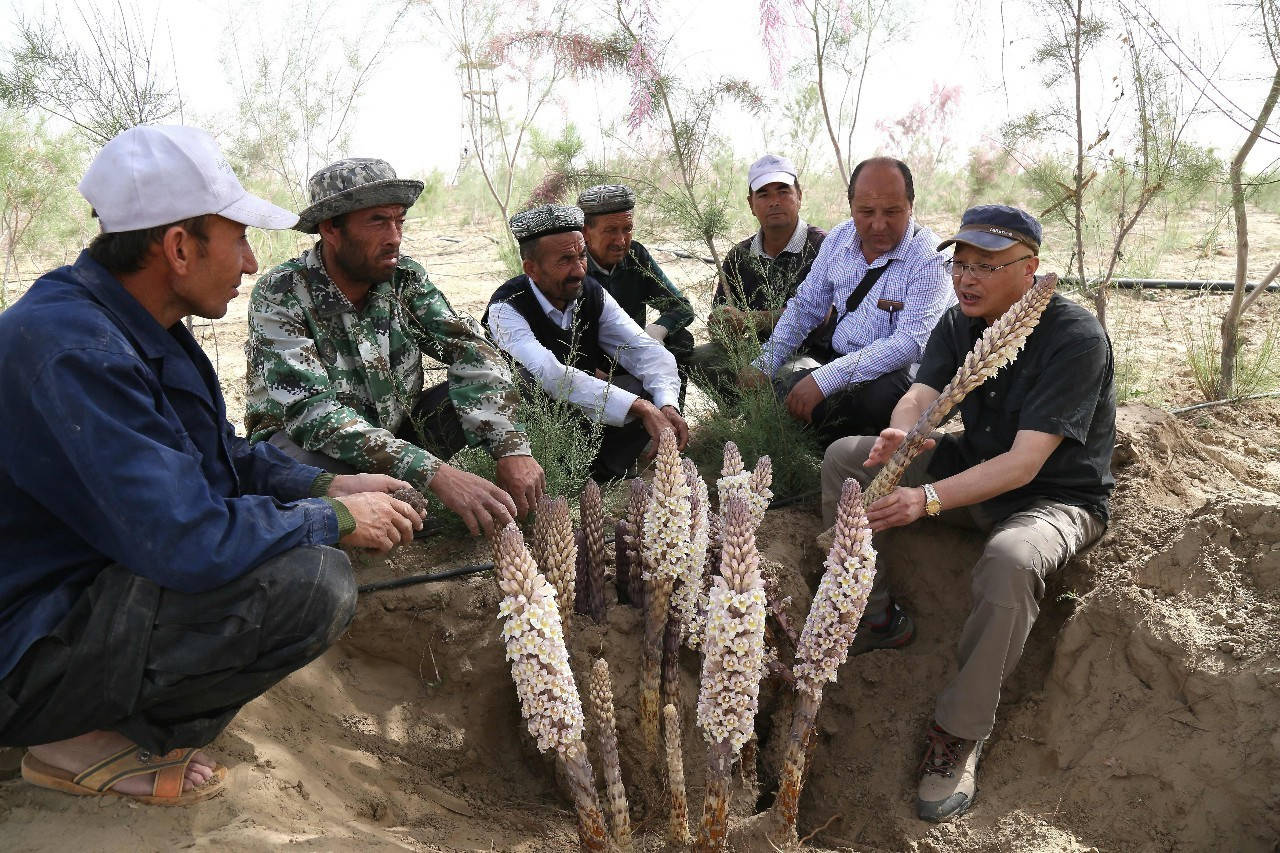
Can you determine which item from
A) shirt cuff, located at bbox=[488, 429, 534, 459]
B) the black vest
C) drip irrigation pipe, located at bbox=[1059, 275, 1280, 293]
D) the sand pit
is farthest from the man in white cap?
drip irrigation pipe, located at bbox=[1059, 275, 1280, 293]

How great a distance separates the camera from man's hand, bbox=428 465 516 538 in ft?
9.48

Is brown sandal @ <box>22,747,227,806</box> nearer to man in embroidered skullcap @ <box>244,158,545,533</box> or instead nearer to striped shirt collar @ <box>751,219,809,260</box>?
man in embroidered skullcap @ <box>244,158,545,533</box>

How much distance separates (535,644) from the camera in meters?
2.35

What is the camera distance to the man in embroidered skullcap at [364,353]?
11.1 ft

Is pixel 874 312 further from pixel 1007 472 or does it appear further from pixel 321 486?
pixel 321 486

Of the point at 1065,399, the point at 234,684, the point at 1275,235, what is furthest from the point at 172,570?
the point at 1275,235

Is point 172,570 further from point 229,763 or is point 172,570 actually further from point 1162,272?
point 1162,272

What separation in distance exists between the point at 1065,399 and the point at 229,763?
2.79 metres

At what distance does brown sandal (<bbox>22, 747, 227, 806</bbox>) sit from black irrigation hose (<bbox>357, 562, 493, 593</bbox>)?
1020 mm

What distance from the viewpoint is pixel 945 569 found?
3.91 meters

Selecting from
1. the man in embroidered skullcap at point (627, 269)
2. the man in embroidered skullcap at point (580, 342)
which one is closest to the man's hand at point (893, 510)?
the man in embroidered skullcap at point (580, 342)

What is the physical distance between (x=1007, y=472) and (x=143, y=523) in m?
2.54

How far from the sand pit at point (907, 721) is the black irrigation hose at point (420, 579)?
0.13 ft

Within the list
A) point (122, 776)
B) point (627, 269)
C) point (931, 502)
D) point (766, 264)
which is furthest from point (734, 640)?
point (627, 269)
